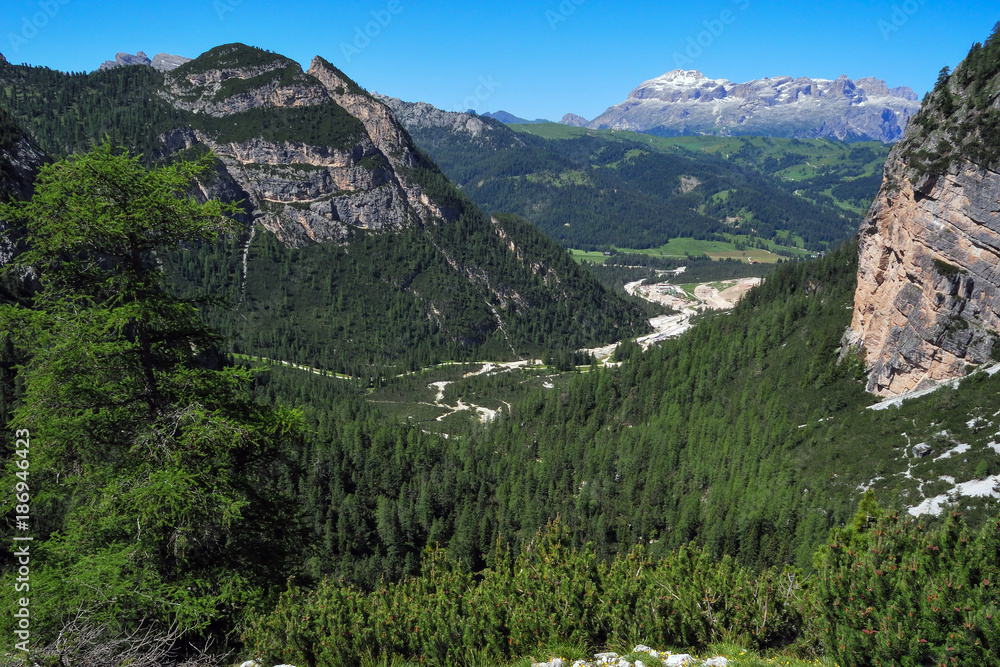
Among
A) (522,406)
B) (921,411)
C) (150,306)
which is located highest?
(150,306)

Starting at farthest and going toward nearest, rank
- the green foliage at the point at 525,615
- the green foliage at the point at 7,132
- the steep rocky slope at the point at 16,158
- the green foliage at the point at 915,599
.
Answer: the green foliage at the point at 7,132, the steep rocky slope at the point at 16,158, the green foliage at the point at 525,615, the green foliage at the point at 915,599

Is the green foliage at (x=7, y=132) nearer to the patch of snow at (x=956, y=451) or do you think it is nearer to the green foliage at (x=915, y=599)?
the green foliage at (x=915, y=599)

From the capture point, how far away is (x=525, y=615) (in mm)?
20016

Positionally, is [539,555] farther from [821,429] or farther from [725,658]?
[821,429]

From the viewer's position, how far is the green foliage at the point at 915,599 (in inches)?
553

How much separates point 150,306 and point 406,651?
1524 cm

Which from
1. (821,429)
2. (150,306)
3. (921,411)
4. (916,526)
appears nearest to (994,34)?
(921,411)

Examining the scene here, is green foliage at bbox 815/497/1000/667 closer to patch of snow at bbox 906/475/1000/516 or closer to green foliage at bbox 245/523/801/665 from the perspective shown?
green foliage at bbox 245/523/801/665

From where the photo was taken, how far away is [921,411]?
10200 centimetres

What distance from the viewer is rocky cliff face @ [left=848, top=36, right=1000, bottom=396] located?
10112 cm

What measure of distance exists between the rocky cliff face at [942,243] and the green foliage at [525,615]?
113175mm

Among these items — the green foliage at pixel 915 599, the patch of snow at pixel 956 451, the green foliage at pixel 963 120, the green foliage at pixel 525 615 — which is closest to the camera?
the green foliage at pixel 915 599

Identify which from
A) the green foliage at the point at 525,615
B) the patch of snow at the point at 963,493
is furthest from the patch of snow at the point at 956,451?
the green foliage at the point at 525,615

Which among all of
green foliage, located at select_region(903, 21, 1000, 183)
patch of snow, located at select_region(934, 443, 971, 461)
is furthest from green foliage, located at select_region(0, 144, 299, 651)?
green foliage, located at select_region(903, 21, 1000, 183)
